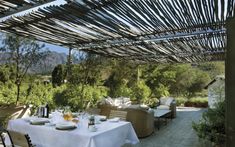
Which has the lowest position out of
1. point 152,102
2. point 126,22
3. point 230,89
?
point 152,102

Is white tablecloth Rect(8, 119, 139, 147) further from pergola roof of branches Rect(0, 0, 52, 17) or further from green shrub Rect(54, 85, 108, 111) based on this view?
green shrub Rect(54, 85, 108, 111)

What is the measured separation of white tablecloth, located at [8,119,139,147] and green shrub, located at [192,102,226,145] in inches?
64.5

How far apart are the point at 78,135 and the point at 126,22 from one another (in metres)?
2.81

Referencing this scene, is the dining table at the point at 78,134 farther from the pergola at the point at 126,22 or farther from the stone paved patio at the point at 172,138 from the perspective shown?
the stone paved patio at the point at 172,138

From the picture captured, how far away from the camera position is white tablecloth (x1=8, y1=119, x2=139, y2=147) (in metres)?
3.51

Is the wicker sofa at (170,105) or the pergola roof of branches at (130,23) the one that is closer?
the pergola roof of branches at (130,23)

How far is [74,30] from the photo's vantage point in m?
6.06

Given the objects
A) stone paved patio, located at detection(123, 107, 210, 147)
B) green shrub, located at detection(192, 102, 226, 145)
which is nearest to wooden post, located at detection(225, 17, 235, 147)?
green shrub, located at detection(192, 102, 226, 145)

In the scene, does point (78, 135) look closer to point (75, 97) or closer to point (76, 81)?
point (75, 97)

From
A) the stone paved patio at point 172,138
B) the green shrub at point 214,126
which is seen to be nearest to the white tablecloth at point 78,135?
the green shrub at point 214,126

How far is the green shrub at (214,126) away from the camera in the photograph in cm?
460

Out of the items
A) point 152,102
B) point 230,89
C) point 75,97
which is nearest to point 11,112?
point 75,97

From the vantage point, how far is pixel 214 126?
4.87m

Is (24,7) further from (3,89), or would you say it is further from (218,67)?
(218,67)
